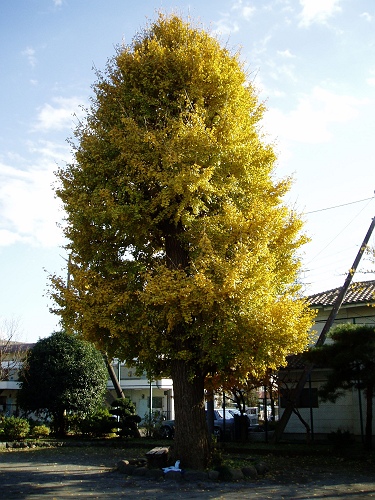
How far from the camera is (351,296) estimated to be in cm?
2122

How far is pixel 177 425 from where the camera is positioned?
39.1 feet

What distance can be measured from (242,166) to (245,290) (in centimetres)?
323

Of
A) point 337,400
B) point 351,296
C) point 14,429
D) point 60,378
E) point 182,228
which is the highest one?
point 182,228

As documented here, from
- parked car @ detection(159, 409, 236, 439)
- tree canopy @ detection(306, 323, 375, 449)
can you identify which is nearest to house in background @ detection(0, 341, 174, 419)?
parked car @ detection(159, 409, 236, 439)

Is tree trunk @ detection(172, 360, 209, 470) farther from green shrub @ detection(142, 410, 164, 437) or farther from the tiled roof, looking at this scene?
green shrub @ detection(142, 410, 164, 437)

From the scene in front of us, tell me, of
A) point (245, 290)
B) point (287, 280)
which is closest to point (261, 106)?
point (287, 280)

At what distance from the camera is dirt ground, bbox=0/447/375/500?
373 inches

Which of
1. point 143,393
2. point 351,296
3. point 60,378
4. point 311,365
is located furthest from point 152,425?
point 143,393

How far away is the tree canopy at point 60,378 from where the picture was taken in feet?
73.2

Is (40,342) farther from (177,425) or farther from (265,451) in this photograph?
(177,425)

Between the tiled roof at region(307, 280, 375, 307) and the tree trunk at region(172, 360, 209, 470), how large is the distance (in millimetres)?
→ 9582

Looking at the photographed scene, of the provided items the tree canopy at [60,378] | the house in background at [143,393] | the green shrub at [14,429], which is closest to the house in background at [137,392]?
the house in background at [143,393]

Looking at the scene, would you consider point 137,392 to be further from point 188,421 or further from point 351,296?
point 188,421

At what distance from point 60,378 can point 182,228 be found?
12644mm
